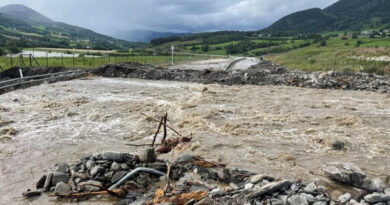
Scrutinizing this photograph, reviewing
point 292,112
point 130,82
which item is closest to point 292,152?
point 292,112

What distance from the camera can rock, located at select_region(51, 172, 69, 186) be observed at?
661cm

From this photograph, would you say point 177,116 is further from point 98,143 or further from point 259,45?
point 259,45

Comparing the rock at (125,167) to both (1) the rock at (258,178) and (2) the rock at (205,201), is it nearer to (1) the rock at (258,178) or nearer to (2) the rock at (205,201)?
(2) the rock at (205,201)

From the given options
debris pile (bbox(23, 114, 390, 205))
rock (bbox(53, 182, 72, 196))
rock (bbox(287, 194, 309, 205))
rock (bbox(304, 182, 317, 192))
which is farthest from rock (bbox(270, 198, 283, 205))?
rock (bbox(53, 182, 72, 196))

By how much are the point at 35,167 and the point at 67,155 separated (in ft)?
3.07

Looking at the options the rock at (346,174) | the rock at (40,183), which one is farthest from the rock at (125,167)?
the rock at (346,174)

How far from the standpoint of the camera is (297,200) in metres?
4.82

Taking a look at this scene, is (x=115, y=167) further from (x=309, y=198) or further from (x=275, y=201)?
(x=309, y=198)

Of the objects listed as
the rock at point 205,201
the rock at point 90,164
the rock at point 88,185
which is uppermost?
the rock at point 205,201

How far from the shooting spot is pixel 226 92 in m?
18.7

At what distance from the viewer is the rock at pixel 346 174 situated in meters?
6.24

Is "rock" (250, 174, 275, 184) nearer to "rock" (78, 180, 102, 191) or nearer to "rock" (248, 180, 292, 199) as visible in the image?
"rock" (248, 180, 292, 199)

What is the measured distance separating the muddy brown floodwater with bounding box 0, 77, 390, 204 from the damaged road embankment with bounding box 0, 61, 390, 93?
1.25 m

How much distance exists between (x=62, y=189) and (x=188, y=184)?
260cm
